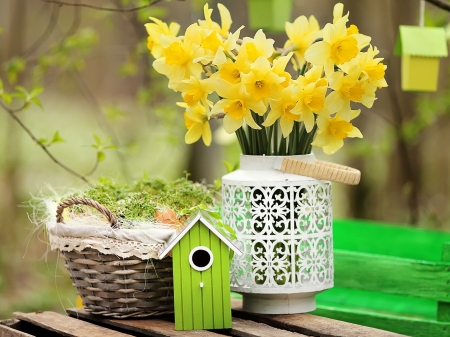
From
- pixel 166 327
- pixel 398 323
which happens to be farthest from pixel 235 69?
pixel 398 323

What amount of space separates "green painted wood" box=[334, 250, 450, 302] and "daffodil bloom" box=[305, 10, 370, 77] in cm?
60

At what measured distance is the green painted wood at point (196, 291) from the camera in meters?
1.28

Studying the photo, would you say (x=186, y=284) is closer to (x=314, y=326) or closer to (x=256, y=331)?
(x=256, y=331)

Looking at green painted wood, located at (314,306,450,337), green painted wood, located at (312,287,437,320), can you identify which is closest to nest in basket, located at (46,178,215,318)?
green painted wood, located at (314,306,450,337)

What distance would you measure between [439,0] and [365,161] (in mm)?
4036

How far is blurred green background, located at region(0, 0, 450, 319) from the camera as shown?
3723 mm

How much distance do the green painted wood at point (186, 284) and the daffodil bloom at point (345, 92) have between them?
0.36m

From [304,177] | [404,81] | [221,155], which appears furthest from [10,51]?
[304,177]

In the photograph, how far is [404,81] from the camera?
1846 millimetres

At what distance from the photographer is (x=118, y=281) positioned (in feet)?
4.34

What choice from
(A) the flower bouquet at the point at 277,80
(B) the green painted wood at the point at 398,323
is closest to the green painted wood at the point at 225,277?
(A) the flower bouquet at the point at 277,80

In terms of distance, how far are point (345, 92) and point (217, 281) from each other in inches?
16.6

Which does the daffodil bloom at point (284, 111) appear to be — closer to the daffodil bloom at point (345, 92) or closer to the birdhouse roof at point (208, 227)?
the daffodil bloom at point (345, 92)

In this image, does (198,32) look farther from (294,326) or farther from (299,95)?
(294,326)
